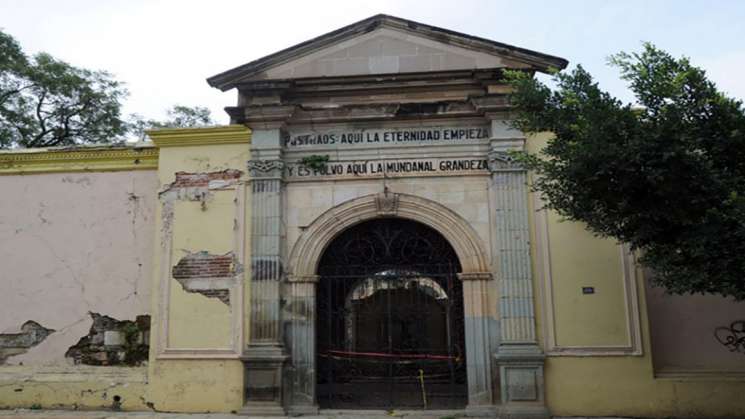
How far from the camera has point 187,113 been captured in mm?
25141

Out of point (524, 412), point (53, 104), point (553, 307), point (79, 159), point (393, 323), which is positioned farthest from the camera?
point (53, 104)

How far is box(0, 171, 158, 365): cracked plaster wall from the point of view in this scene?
965 centimetres

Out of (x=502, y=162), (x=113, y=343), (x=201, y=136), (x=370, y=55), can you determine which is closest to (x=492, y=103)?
(x=502, y=162)

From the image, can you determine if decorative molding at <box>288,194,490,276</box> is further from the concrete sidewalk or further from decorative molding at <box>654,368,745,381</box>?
decorative molding at <box>654,368,745,381</box>

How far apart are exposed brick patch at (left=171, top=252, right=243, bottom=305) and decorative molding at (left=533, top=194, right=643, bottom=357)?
423cm

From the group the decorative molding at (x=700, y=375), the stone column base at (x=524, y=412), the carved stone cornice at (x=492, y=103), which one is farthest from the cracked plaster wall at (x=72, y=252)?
the decorative molding at (x=700, y=375)

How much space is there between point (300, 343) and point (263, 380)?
693 millimetres

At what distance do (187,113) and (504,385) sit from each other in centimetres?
2011

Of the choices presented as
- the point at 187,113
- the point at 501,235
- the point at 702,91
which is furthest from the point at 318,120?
the point at 187,113

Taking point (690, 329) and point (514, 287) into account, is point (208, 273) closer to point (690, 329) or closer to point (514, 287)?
point (514, 287)

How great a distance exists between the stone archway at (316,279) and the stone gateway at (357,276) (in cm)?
3

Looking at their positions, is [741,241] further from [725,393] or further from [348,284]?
[348,284]

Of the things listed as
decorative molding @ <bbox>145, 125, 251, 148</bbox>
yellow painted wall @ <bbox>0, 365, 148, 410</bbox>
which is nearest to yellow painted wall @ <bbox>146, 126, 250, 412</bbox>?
decorative molding @ <bbox>145, 125, 251, 148</bbox>

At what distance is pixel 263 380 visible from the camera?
8578 mm
